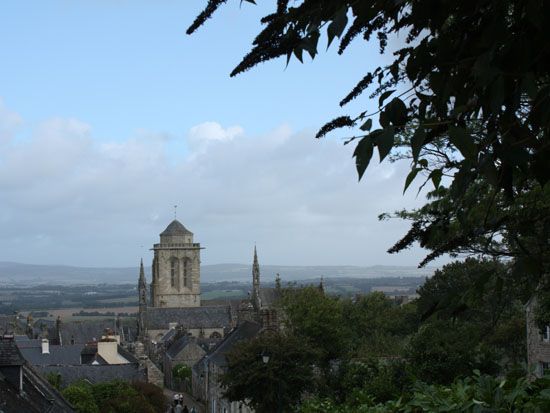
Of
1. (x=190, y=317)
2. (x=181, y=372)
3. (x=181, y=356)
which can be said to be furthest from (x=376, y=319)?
(x=190, y=317)

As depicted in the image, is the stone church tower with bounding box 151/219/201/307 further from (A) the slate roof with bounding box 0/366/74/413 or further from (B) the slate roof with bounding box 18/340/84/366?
(A) the slate roof with bounding box 0/366/74/413

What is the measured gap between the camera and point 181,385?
7744 centimetres

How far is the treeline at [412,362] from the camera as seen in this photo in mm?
7381

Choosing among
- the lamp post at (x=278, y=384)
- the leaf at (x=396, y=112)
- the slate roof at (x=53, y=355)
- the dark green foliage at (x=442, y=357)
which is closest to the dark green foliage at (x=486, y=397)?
the leaf at (x=396, y=112)

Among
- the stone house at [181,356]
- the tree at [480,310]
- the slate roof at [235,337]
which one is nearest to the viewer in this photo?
the tree at [480,310]

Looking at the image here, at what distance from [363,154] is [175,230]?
13684 cm

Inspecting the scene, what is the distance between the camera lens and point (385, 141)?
12.6 feet

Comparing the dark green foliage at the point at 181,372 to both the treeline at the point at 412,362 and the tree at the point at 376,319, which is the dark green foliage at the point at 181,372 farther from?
the treeline at the point at 412,362

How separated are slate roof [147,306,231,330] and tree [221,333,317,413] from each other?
84.0 meters

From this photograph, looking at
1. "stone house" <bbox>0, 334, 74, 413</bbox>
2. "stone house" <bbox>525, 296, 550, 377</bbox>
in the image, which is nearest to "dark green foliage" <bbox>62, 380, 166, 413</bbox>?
"stone house" <bbox>0, 334, 74, 413</bbox>

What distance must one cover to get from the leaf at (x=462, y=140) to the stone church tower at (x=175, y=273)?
13330 centimetres

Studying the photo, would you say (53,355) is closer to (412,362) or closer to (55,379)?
(55,379)

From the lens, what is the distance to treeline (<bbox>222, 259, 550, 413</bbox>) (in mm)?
7381

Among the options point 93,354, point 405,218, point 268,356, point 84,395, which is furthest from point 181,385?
point 405,218
